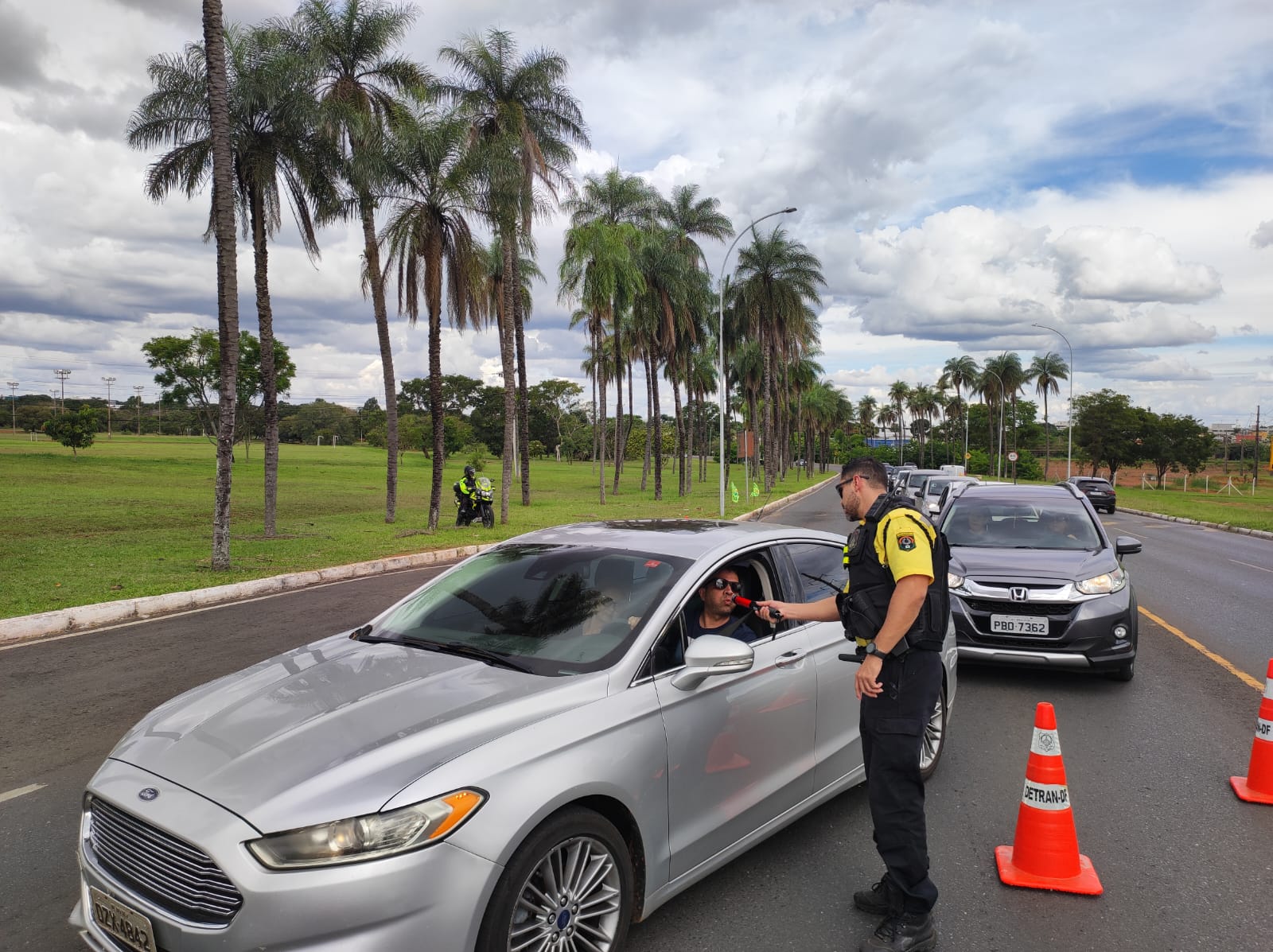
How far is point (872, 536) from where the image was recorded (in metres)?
3.31

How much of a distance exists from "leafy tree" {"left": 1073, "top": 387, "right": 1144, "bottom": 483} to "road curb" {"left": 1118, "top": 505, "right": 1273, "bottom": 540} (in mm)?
49835

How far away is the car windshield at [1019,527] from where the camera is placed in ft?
26.2

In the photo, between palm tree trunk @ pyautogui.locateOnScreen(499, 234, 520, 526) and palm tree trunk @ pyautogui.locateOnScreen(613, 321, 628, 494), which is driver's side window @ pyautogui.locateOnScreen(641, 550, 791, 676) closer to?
palm tree trunk @ pyautogui.locateOnScreen(499, 234, 520, 526)

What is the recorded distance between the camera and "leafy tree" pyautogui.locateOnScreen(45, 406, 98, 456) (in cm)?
4784

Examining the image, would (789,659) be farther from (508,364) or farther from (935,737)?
(508,364)

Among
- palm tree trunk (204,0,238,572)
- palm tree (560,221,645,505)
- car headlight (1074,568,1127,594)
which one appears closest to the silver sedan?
car headlight (1074,568,1127,594)

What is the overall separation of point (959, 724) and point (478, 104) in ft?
80.3

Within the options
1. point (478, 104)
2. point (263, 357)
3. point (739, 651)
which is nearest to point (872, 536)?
point (739, 651)

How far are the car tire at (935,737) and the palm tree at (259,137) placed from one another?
16660 mm

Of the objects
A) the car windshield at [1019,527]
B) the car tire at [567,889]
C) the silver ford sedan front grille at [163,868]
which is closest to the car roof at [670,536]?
the car tire at [567,889]

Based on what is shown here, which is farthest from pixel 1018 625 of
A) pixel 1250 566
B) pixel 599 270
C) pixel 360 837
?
pixel 599 270

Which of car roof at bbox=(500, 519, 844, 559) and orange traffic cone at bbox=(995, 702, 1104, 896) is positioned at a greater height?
car roof at bbox=(500, 519, 844, 559)

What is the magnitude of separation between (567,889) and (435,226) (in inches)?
802

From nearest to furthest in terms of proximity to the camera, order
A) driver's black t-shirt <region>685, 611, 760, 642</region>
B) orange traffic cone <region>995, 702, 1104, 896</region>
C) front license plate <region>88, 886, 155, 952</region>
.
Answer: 1. front license plate <region>88, 886, 155, 952</region>
2. driver's black t-shirt <region>685, 611, 760, 642</region>
3. orange traffic cone <region>995, 702, 1104, 896</region>
